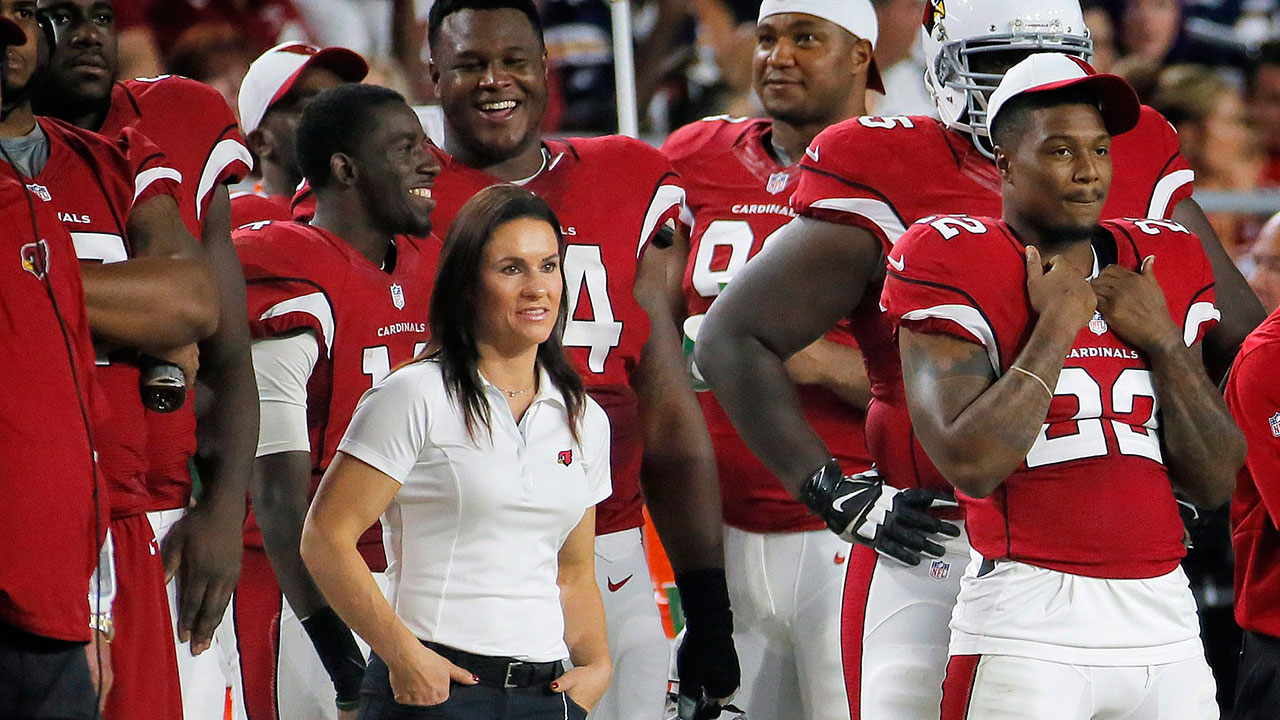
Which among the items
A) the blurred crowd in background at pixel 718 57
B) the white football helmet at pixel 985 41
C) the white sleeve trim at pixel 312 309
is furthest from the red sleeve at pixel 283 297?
the blurred crowd in background at pixel 718 57

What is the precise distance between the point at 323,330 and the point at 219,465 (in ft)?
1.19

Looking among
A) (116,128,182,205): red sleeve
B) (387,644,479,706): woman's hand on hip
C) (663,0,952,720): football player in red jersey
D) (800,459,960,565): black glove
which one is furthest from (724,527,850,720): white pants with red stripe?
(116,128,182,205): red sleeve

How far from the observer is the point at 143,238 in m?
2.55

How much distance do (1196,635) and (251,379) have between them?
61.1 inches

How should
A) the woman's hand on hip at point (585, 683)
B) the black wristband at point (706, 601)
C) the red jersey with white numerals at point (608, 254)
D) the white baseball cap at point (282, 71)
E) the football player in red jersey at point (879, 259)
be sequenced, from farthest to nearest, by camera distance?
the white baseball cap at point (282, 71), the red jersey with white numerals at point (608, 254), the black wristband at point (706, 601), the football player in red jersey at point (879, 259), the woman's hand on hip at point (585, 683)

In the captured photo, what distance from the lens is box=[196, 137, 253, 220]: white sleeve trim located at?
113 inches

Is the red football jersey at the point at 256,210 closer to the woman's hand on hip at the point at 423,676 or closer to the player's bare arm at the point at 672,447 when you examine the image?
the player's bare arm at the point at 672,447

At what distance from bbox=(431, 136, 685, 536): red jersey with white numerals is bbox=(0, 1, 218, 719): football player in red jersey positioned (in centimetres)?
80

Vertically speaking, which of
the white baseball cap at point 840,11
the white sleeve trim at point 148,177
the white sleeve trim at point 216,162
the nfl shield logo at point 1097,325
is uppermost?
the white baseball cap at point 840,11

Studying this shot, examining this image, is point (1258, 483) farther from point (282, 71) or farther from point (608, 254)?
point (282, 71)

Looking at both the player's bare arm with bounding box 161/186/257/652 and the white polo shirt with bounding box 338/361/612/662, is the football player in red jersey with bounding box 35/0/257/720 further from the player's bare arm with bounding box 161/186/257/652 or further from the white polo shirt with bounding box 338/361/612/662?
the white polo shirt with bounding box 338/361/612/662

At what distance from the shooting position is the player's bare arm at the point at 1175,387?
2434mm

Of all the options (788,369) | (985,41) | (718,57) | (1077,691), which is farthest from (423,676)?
(718,57)

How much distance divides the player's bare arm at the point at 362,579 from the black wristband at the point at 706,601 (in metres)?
0.79
